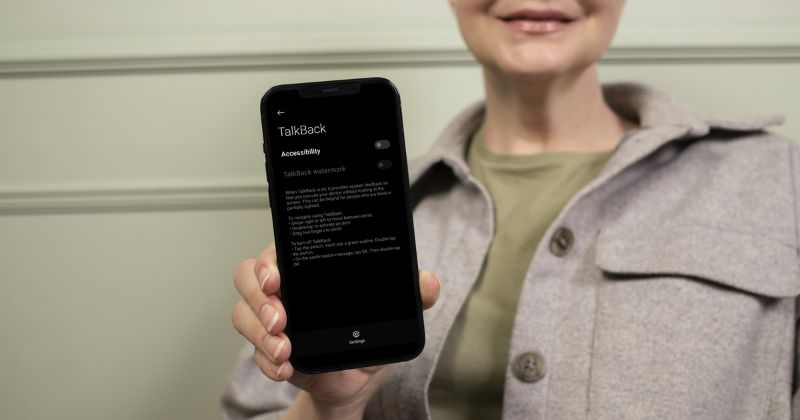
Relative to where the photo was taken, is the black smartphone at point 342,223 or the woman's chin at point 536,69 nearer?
the black smartphone at point 342,223

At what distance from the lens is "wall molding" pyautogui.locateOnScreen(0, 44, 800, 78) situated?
3.85 ft

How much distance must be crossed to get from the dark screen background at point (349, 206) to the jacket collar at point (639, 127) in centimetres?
32

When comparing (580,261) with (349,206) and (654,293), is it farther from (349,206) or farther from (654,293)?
(349,206)

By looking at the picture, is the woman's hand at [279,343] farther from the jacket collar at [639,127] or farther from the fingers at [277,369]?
the jacket collar at [639,127]

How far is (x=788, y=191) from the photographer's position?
87 cm

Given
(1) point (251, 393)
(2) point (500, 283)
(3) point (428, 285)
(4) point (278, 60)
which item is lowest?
(1) point (251, 393)

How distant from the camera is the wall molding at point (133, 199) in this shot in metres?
1.23

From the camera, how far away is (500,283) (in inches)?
35.8

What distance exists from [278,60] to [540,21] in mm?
449

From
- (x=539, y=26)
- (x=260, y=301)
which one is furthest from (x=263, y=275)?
(x=539, y=26)

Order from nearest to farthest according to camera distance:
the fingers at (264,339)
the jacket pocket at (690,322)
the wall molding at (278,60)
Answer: the fingers at (264,339)
the jacket pocket at (690,322)
the wall molding at (278,60)

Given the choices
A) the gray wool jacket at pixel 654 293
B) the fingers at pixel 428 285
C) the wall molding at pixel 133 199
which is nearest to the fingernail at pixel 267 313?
the fingers at pixel 428 285

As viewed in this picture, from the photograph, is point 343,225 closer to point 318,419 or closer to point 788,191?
point 318,419

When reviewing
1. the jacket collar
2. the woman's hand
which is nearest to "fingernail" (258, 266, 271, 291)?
the woman's hand
